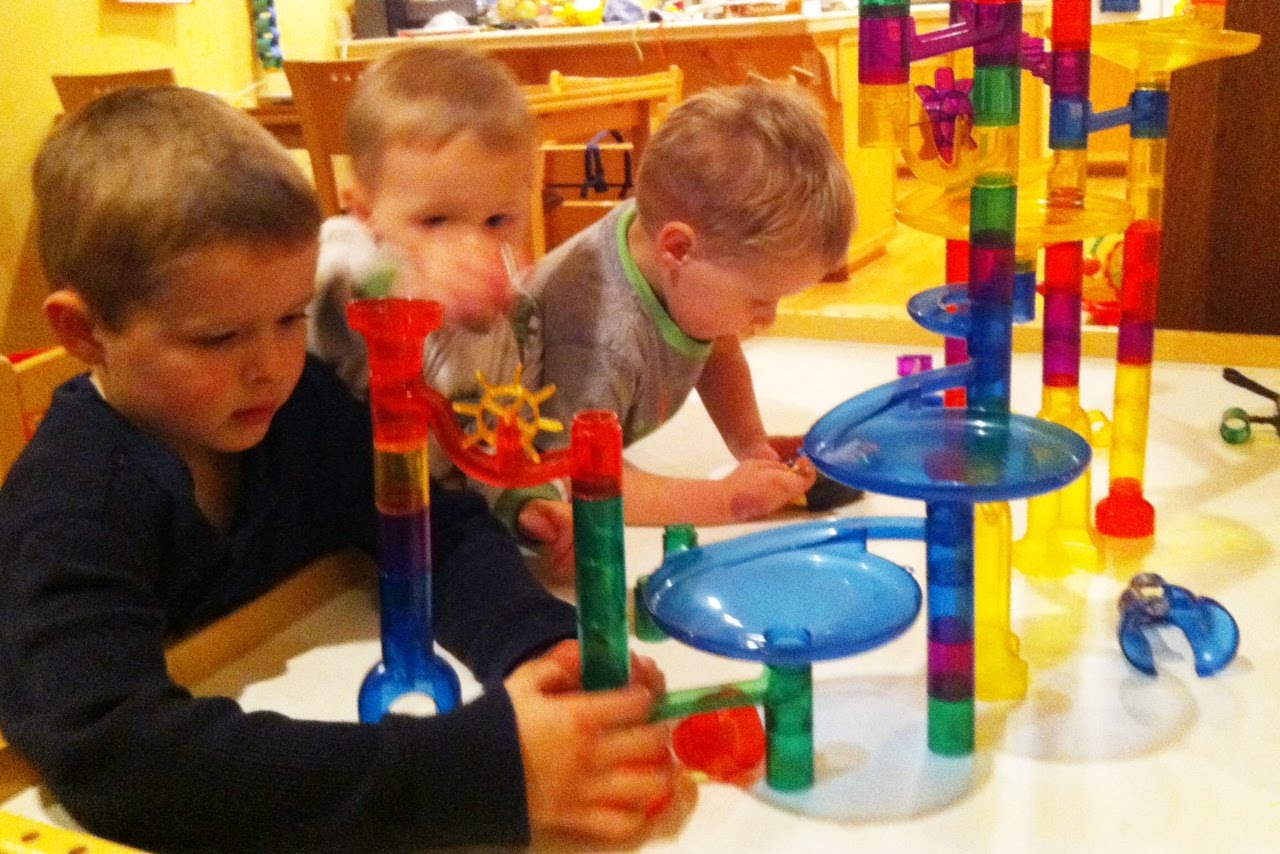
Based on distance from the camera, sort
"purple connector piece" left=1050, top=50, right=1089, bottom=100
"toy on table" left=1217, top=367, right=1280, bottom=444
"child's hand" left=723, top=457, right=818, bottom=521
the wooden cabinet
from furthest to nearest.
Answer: the wooden cabinet
"toy on table" left=1217, top=367, right=1280, bottom=444
"child's hand" left=723, top=457, right=818, bottom=521
"purple connector piece" left=1050, top=50, right=1089, bottom=100

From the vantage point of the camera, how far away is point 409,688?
0.56 m

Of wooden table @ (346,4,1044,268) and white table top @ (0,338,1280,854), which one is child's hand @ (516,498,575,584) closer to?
white table top @ (0,338,1280,854)

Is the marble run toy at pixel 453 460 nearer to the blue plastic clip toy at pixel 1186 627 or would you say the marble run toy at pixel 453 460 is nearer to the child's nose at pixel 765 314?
the blue plastic clip toy at pixel 1186 627

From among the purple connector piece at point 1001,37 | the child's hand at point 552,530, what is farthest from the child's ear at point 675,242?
the purple connector piece at point 1001,37

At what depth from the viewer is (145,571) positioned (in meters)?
0.64

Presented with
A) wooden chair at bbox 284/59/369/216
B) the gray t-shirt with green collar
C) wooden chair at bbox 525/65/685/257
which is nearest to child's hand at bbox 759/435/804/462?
the gray t-shirt with green collar

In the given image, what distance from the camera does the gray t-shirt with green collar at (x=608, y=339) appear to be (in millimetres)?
955

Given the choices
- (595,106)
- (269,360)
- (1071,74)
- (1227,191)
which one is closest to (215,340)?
(269,360)

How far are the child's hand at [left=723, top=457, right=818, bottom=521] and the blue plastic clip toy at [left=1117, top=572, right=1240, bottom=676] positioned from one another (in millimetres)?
277

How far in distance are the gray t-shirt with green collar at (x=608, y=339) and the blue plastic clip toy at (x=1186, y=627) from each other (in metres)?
0.42

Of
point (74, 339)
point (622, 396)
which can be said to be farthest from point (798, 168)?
point (74, 339)

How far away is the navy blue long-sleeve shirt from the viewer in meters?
0.51

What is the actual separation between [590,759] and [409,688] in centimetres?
10

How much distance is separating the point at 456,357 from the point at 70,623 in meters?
0.40
